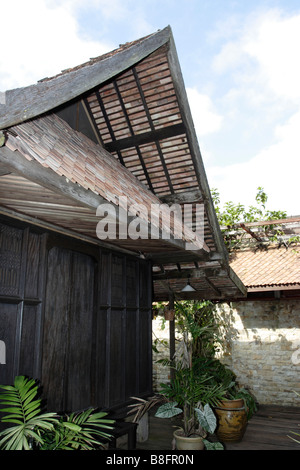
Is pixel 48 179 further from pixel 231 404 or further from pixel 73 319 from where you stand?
pixel 231 404

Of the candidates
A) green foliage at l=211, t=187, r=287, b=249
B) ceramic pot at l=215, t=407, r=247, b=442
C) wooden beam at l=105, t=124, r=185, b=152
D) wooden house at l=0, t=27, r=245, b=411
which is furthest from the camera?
green foliage at l=211, t=187, r=287, b=249

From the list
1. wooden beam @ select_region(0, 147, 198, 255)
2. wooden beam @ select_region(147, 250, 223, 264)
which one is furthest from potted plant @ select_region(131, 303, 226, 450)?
wooden beam @ select_region(0, 147, 198, 255)

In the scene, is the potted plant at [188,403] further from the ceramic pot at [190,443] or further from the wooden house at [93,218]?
the wooden house at [93,218]

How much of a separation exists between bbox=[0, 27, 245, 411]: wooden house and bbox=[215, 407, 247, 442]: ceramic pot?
136 cm

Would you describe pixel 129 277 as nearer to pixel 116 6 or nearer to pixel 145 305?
pixel 145 305

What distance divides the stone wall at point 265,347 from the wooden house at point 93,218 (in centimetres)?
366

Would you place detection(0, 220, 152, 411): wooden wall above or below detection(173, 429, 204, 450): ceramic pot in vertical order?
above

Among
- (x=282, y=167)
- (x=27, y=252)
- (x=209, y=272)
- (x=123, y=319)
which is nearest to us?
(x=27, y=252)

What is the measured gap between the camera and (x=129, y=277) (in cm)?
583

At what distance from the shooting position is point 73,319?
4.64 m

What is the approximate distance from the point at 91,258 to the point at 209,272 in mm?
2551

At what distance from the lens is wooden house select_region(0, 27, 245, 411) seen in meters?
3.01

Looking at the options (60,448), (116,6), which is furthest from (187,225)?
(60,448)

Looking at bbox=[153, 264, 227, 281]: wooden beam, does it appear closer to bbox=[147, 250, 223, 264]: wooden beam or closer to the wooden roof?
the wooden roof
